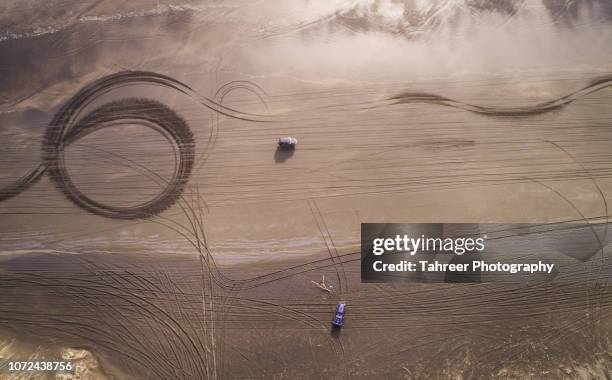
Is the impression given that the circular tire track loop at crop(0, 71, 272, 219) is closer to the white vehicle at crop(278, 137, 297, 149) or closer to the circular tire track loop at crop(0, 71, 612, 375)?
the circular tire track loop at crop(0, 71, 612, 375)

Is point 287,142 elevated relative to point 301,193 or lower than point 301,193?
elevated

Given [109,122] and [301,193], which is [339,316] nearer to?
[301,193]

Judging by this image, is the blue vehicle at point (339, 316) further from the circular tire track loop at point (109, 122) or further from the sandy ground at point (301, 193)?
the circular tire track loop at point (109, 122)

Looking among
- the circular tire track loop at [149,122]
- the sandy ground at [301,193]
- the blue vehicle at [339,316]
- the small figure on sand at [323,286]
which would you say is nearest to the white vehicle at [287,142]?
the sandy ground at [301,193]

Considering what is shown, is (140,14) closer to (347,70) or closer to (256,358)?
(347,70)

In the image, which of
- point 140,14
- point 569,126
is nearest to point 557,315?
point 569,126

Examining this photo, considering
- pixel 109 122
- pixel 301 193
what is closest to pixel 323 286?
pixel 301 193
